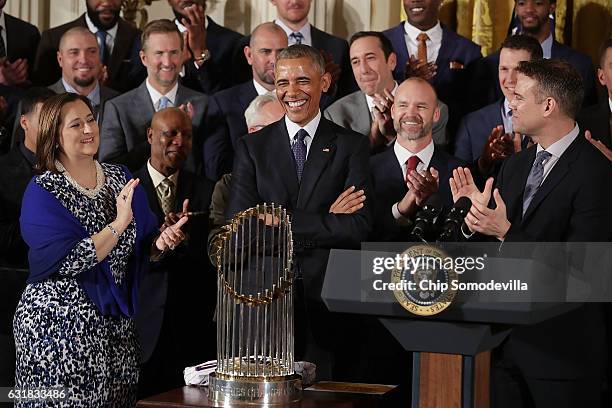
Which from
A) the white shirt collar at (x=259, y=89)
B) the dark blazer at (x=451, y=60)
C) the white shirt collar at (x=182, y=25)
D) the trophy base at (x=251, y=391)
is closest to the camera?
the trophy base at (x=251, y=391)

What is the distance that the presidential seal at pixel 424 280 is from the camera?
3455 millimetres

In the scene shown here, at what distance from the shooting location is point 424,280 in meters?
3.47

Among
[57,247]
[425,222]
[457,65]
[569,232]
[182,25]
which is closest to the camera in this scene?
[425,222]

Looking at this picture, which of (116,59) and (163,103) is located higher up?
(116,59)

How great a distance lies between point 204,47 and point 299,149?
147 cm

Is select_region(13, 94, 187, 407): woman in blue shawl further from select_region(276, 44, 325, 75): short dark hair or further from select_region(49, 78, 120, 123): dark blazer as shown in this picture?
select_region(49, 78, 120, 123): dark blazer

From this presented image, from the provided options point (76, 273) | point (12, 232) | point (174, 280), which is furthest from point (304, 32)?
point (76, 273)

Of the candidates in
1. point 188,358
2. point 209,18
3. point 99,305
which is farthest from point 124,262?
point 209,18

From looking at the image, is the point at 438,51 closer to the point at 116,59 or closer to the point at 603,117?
the point at 603,117

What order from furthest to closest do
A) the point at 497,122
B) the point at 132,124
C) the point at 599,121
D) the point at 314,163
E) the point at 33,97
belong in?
the point at 132,124 < the point at 33,97 < the point at 497,122 < the point at 599,121 < the point at 314,163

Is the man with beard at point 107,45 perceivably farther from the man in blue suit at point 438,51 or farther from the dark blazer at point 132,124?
the man in blue suit at point 438,51

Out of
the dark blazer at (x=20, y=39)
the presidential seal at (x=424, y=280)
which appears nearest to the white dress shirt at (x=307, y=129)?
the presidential seal at (x=424, y=280)

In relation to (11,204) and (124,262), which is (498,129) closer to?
(124,262)

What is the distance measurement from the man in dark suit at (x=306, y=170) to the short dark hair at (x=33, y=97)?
137 cm
